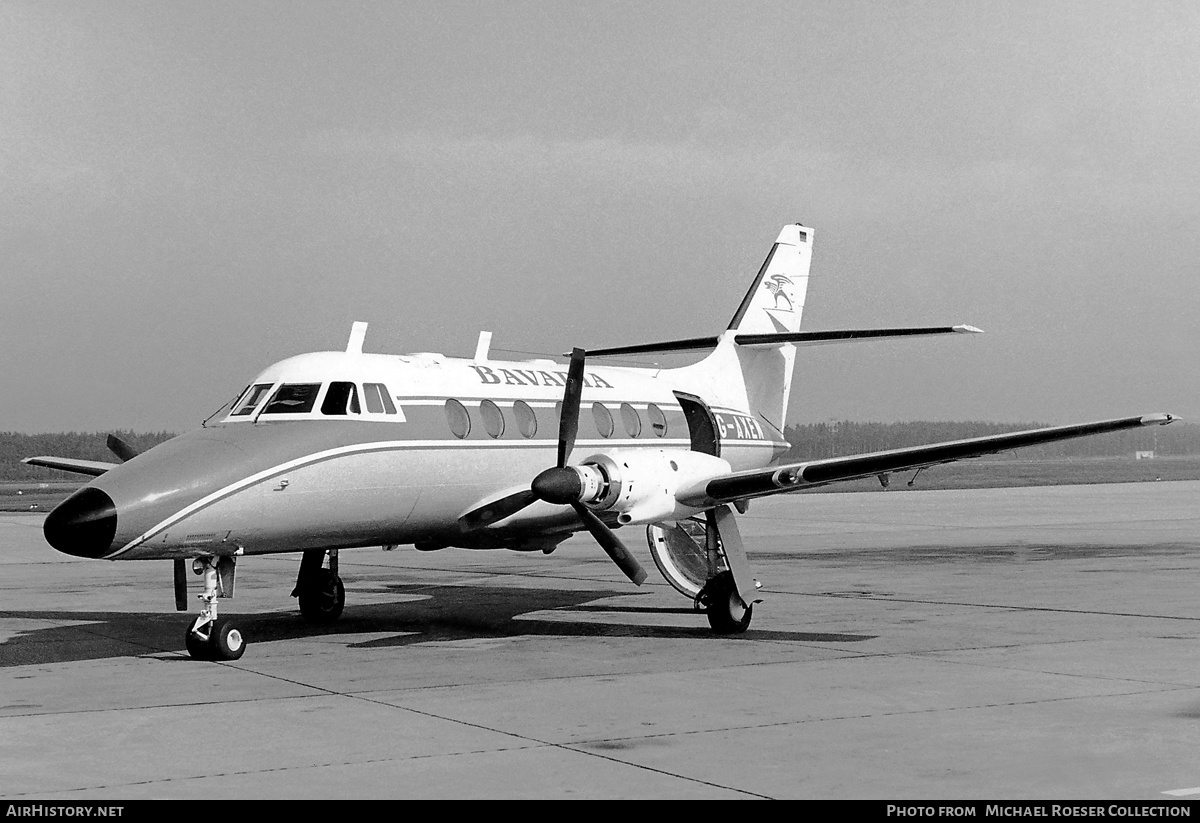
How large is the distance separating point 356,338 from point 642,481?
3732mm

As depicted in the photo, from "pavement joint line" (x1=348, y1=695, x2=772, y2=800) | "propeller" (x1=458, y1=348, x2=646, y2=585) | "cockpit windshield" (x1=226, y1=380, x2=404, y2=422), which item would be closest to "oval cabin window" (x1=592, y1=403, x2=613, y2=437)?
"propeller" (x1=458, y1=348, x2=646, y2=585)

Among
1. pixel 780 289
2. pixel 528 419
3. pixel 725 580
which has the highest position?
pixel 780 289

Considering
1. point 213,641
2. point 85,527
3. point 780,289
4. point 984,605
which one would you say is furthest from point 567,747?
point 780,289

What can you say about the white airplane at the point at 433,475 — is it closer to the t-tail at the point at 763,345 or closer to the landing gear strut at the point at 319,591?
the landing gear strut at the point at 319,591

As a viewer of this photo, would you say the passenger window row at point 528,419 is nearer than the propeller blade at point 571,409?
No

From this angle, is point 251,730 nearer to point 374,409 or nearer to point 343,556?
point 374,409

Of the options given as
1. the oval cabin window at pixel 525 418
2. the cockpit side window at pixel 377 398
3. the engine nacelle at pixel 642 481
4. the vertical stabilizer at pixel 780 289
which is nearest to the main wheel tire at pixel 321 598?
the oval cabin window at pixel 525 418

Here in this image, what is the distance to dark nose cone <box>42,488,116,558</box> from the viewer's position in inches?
506

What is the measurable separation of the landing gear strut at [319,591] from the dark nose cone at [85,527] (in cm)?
501

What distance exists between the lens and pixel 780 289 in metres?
22.8

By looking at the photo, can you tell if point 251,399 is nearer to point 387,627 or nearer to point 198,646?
point 198,646

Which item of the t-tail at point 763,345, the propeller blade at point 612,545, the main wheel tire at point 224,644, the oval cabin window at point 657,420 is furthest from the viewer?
the t-tail at point 763,345

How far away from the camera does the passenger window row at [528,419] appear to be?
16.3 metres

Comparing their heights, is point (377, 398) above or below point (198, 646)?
above
